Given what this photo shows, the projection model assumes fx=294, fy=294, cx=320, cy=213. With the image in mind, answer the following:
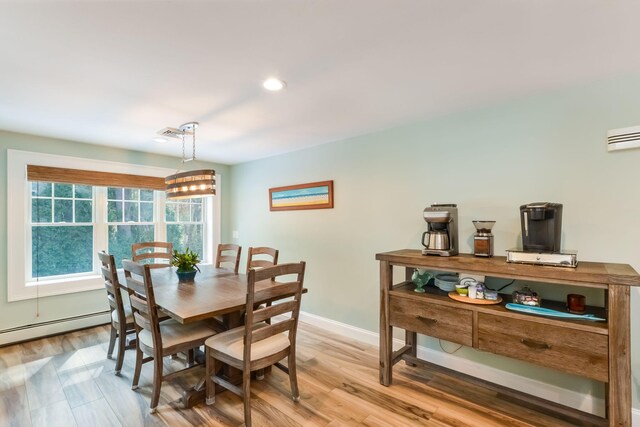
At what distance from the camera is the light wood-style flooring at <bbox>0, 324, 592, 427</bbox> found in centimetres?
195

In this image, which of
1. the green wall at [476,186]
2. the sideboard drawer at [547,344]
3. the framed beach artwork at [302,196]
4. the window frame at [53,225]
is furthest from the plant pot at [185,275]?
the sideboard drawer at [547,344]

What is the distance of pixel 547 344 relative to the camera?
1.71 m

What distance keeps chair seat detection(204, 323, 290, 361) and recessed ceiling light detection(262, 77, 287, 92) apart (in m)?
1.75

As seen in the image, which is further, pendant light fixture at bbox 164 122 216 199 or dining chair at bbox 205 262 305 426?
pendant light fixture at bbox 164 122 216 199

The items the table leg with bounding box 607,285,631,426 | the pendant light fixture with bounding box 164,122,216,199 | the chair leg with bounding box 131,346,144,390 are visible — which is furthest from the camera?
the pendant light fixture with bounding box 164,122,216,199

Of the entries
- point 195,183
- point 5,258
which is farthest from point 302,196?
point 5,258

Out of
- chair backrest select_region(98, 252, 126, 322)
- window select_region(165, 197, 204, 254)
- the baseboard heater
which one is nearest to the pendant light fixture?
chair backrest select_region(98, 252, 126, 322)

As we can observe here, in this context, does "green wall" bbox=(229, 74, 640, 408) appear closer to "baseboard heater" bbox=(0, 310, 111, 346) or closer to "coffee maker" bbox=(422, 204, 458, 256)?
"coffee maker" bbox=(422, 204, 458, 256)

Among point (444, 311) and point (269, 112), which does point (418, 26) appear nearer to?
point (269, 112)

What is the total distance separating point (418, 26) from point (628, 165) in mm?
1670

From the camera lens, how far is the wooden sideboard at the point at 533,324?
151cm

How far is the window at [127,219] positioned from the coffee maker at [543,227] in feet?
14.1

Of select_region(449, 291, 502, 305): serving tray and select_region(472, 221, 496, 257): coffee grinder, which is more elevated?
select_region(472, 221, 496, 257): coffee grinder

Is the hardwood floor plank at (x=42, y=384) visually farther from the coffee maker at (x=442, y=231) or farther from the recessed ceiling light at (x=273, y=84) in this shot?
the coffee maker at (x=442, y=231)
